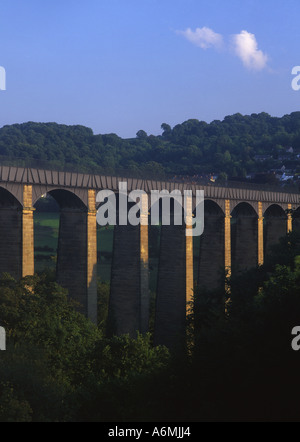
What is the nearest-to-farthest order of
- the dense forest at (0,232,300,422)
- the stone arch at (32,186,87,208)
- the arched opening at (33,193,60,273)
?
the dense forest at (0,232,300,422)
the stone arch at (32,186,87,208)
the arched opening at (33,193,60,273)

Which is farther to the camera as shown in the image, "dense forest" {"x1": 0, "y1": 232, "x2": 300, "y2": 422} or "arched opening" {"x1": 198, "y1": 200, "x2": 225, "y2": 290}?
"arched opening" {"x1": 198, "y1": 200, "x2": 225, "y2": 290}

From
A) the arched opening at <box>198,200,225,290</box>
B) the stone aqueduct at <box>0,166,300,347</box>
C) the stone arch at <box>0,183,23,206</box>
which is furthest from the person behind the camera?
the arched opening at <box>198,200,225,290</box>

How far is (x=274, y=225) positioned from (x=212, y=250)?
20.7 m

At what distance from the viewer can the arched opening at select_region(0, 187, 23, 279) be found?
48.3 metres

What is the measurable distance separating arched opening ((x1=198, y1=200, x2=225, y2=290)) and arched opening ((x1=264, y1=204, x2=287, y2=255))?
1825 centimetres

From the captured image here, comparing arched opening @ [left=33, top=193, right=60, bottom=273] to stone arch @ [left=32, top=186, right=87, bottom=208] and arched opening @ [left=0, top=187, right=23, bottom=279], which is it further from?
arched opening @ [left=0, top=187, right=23, bottom=279]

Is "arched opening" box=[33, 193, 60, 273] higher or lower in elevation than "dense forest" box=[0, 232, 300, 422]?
higher

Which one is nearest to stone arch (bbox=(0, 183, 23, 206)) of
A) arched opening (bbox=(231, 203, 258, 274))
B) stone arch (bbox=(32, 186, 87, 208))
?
stone arch (bbox=(32, 186, 87, 208))

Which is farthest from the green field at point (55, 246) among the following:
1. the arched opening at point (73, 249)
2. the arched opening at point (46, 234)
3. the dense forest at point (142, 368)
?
the dense forest at point (142, 368)

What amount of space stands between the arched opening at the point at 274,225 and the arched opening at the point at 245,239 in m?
8.44

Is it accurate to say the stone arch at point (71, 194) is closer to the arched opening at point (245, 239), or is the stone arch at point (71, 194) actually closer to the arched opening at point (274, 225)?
the arched opening at point (245, 239)

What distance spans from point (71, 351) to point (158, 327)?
913 inches

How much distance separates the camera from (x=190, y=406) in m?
32.0

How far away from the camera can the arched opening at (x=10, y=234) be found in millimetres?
48312
